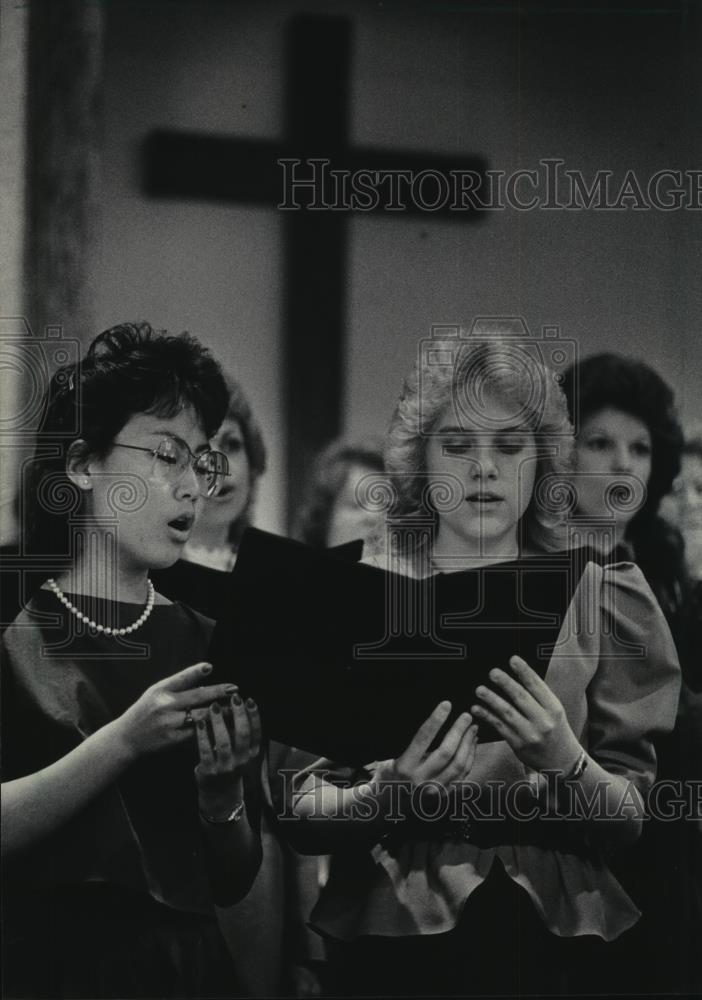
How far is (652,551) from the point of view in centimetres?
312

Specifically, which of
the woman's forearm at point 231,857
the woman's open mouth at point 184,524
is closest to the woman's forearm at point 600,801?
the woman's forearm at point 231,857

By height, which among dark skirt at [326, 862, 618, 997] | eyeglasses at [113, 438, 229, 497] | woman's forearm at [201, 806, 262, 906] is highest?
eyeglasses at [113, 438, 229, 497]

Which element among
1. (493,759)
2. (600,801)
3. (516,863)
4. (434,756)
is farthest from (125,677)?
(600,801)

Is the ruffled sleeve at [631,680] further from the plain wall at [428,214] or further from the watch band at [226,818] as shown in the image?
the watch band at [226,818]

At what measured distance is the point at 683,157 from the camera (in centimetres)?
313

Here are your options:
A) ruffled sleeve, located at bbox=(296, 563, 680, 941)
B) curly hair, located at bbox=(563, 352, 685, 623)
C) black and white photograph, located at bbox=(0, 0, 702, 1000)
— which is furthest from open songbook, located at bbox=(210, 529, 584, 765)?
curly hair, located at bbox=(563, 352, 685, 623)

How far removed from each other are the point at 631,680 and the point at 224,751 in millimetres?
1014

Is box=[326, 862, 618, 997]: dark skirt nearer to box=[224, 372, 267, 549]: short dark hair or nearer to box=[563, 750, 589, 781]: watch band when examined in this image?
box=[563, 750, 589, 781]: watch band

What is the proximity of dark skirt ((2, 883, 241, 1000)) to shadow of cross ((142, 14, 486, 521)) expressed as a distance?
41.5 inches

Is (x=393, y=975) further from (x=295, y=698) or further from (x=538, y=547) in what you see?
(x=538, y=547)

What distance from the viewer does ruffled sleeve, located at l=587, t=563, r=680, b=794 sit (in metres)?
3.11

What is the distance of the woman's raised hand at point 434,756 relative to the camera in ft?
10.0

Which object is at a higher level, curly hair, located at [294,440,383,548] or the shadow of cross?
the shadow of cross

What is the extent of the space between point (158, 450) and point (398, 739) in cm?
91
